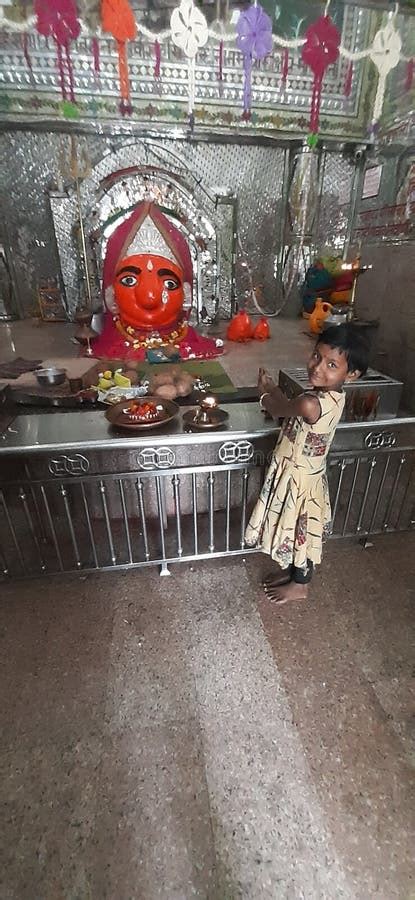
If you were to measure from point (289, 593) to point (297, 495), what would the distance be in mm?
578

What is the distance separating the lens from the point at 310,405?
1600 mm

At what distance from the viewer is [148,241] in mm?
4598

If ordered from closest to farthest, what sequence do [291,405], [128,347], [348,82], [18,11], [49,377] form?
[291,405], [49,377], [18,11], [128,347], [348,82]

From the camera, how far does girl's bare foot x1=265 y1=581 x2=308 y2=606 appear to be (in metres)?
2.09

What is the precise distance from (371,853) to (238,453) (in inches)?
61.6

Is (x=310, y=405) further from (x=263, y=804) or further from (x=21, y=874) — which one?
(x=21, y=874)

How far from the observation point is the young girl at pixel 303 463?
1562 millimetres

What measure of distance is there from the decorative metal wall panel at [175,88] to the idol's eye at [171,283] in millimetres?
3387

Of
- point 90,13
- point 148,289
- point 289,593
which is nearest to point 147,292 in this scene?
point 148,289

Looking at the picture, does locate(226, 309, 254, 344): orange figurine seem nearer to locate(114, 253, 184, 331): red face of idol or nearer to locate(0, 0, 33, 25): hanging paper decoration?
locate(114, 253, 184, 331): red face of idol

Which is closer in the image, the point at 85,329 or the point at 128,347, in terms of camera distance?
the point at 128,347

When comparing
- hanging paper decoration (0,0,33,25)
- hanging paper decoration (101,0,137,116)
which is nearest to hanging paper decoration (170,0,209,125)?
hanging paper decoration (101,0,137,116)

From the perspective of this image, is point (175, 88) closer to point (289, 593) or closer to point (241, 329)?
point (241, 329)

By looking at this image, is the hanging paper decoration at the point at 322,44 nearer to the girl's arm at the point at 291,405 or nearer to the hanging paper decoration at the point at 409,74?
the hanging paper decoration at the point at 409,74
